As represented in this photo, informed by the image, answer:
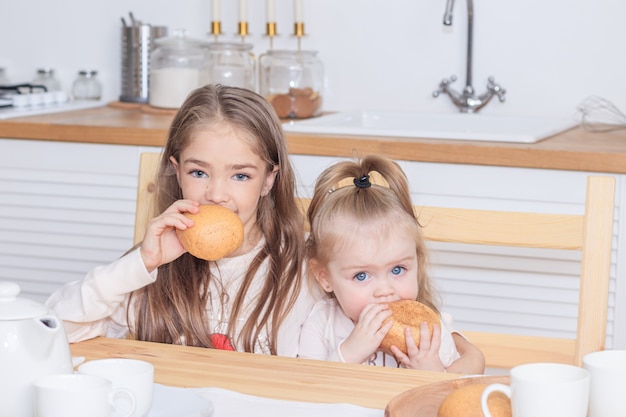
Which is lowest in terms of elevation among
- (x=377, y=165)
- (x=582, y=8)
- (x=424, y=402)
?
(x=424, y=402)

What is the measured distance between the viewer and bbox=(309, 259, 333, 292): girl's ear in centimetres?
146

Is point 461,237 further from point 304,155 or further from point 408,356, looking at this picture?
point 304,155

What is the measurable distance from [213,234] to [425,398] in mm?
491


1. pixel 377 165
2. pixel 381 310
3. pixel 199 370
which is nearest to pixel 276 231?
pixel 377 165

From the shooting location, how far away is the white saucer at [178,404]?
910mm

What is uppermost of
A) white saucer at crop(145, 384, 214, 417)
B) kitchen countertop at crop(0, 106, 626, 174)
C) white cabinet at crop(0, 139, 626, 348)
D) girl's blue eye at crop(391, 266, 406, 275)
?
kitchen countertop at crop(0, 106, 626, 174)

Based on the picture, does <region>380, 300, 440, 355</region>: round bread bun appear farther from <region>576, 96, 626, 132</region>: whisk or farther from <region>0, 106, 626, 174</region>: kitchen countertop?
<region>576, 96, 626, 132</region>: whisk

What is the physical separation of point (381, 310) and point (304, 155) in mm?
849

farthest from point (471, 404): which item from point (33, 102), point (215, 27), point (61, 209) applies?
point (33, 102)

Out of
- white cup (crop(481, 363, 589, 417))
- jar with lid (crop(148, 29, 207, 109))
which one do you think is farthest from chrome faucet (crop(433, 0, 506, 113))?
white cup (crop(481, 363, 589, 417))

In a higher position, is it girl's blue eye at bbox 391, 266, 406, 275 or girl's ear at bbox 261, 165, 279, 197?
girl's ear at bbox 261, 165, 279, 197

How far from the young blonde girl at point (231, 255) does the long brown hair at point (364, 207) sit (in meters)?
0.09

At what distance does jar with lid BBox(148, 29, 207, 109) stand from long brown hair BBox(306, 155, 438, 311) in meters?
1.10

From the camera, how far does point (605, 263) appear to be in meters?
1.21
